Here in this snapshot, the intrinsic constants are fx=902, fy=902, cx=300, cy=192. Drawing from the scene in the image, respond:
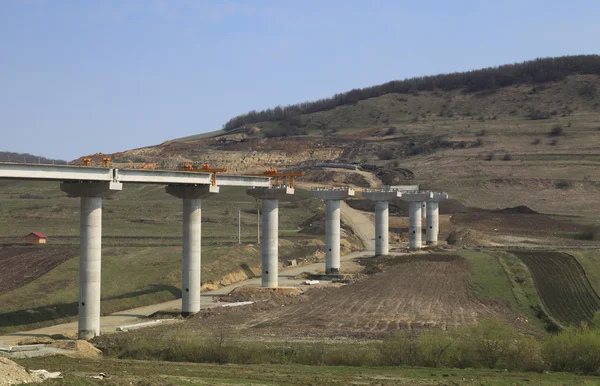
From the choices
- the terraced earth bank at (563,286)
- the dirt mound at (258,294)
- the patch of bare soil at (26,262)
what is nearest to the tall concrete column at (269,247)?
the dirt mound at (258,294)

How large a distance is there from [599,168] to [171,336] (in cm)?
13845

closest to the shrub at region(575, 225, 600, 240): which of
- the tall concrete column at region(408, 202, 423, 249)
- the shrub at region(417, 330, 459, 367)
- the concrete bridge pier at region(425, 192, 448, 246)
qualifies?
the concrete bridge pier at region(425, 192, 448, 246)

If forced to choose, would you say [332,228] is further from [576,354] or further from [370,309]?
Result: [576,354]

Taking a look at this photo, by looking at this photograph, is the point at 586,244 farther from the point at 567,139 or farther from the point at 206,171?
the point at 567,139

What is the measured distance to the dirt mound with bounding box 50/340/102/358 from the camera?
43.3 meters

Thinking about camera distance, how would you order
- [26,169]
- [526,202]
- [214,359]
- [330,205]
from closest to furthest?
[214,359] < [26,169] < [330,205] < [526,202]

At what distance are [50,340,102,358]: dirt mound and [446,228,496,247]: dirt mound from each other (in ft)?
258

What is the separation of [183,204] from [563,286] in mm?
34351

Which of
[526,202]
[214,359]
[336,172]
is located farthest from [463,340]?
[336,172]

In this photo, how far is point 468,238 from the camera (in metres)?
121

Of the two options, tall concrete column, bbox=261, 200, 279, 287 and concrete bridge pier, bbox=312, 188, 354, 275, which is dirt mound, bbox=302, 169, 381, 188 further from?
tall concrete column, bbox=261, 200, 279, 287

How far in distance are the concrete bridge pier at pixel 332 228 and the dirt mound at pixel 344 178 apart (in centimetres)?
7399

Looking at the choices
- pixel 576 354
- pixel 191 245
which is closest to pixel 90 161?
pixel 191 245

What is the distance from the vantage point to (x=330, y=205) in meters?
91.8
